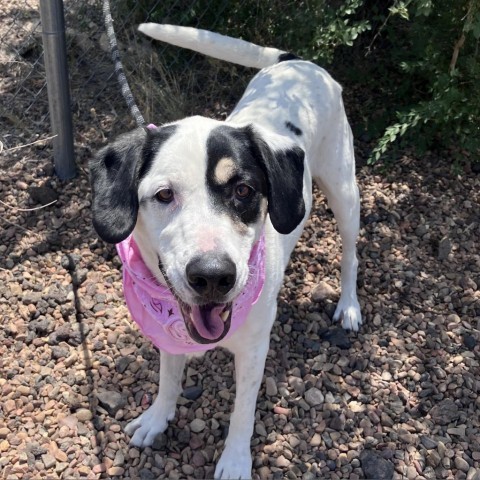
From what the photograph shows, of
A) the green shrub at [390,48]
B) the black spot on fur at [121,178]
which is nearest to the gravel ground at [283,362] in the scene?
the green shrub at [390,48]

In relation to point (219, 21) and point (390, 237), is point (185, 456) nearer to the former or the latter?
point (390, 237)

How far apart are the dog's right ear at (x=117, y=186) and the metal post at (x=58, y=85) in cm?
192

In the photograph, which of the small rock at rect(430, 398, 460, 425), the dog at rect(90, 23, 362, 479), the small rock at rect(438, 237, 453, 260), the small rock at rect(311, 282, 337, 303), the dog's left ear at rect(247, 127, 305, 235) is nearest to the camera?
the dog at rect(90, 23, 362, 479)

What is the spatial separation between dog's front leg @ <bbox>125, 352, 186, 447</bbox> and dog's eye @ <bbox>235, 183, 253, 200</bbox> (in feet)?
3.37

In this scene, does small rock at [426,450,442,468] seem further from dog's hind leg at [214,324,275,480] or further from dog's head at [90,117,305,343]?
dog's head at [90,117,305,343]

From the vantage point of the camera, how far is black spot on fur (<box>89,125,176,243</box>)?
229 cm

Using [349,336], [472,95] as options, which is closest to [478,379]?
[349,336]

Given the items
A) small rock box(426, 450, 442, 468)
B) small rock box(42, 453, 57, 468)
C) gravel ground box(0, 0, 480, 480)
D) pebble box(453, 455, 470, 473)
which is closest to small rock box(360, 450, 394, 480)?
gravel ground box(0, 0, 480, 480)

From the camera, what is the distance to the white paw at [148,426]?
3.06 meters

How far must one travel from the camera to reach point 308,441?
3162 millimetres

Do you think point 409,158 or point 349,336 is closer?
point 349,336

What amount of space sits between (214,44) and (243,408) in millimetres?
2031

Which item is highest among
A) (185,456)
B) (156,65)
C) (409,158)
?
(156,65)

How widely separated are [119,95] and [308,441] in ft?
10.3
